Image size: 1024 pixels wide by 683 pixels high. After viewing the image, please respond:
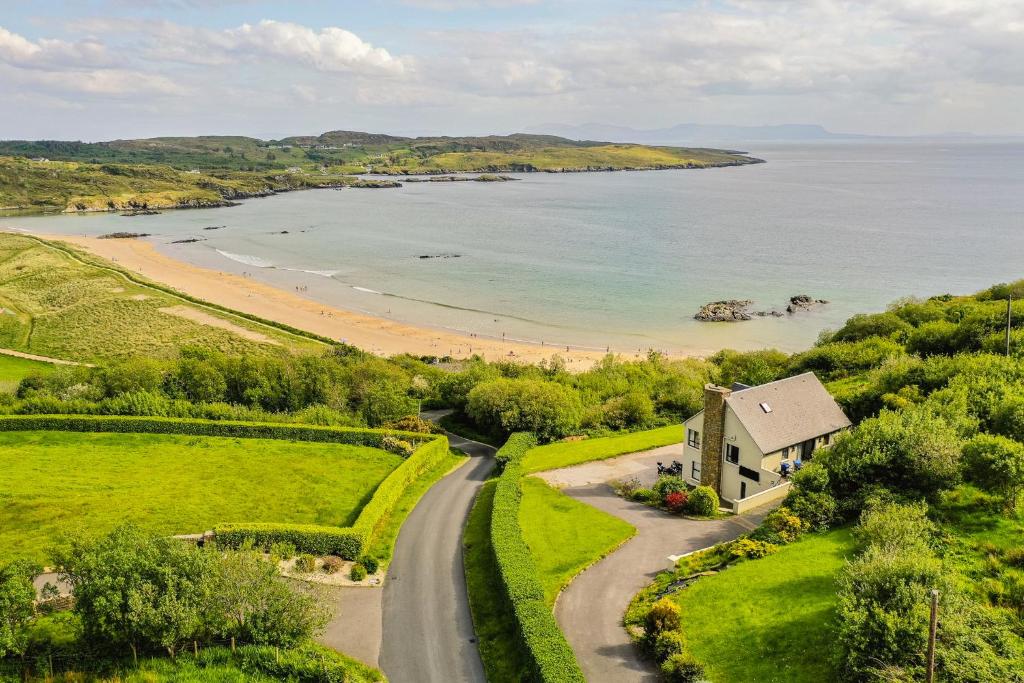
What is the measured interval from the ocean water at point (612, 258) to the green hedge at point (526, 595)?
151 feet

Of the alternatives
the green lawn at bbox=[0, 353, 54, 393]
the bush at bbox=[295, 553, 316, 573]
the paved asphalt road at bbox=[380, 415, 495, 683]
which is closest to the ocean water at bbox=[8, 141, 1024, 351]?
the green lawn at bbox=[0, 353, 54, 393]

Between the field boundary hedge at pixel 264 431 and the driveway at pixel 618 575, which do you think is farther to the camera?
the field boundary hedge at pixel 264 431

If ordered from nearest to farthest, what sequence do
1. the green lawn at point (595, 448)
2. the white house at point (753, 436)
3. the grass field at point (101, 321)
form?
the white house at point (753, 436) < the green lawn at point (595, 448) < the grass field at point (101, 321)

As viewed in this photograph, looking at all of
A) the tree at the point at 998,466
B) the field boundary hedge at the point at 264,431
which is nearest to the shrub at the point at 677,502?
the tree at the point at 998,466

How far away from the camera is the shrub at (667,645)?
22234mm

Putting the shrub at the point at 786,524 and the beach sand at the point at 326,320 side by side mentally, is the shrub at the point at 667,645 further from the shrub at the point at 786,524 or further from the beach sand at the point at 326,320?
the beach sand at the point at 326,320

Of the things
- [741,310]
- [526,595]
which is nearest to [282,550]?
[526,595]

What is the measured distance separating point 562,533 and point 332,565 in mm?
10206

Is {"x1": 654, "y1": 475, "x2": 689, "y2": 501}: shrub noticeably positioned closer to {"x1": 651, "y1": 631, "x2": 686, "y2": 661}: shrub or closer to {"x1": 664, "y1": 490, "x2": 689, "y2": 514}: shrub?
{"x1": 664, "y1": 490, "x2": 689, "y2": 514}: shrub

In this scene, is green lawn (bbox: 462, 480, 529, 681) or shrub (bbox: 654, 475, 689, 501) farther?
shrub (bbox: 654, 475, 689, 501)

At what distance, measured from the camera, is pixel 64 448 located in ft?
135

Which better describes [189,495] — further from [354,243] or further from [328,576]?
[354,243]

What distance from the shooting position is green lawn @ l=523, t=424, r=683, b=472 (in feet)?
133

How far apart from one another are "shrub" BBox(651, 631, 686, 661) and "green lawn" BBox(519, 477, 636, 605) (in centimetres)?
468
